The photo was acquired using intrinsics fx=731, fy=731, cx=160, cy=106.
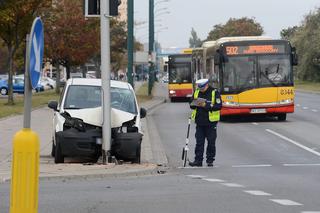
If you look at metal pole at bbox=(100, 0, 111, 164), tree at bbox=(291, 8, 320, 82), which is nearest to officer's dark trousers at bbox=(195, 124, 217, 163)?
metal pole at bbox=(100, 0, 111, 164)

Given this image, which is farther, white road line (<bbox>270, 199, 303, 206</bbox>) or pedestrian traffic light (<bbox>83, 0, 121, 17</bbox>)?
pedestrian traffic light (<bbox>83, 0, 121, 17</bbox>)

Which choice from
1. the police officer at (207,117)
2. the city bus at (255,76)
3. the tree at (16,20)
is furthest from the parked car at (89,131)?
the tree at (16,20)

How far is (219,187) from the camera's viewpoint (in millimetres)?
11094

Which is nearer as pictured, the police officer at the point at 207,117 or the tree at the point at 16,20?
the police officer at the point at 207,117

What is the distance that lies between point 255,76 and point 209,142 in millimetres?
12152

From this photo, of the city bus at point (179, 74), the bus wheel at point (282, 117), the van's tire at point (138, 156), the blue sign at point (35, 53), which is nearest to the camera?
the blue sign at point (35, 53)

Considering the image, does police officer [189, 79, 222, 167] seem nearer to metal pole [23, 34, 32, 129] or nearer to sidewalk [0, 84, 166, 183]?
sidewalk [0, 84, 166, 183]

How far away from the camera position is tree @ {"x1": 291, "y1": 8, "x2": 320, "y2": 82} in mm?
82062

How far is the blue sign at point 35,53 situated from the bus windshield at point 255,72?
19.9 m

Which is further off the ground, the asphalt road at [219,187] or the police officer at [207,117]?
the police officer at [207,117]

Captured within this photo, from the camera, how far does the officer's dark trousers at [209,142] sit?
48.5 feet

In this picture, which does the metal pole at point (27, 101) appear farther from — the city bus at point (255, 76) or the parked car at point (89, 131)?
the city bus at point (255, 76)

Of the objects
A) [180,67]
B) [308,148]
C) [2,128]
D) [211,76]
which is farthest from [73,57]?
[308,148]

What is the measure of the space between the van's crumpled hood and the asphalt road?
58.6 inches
